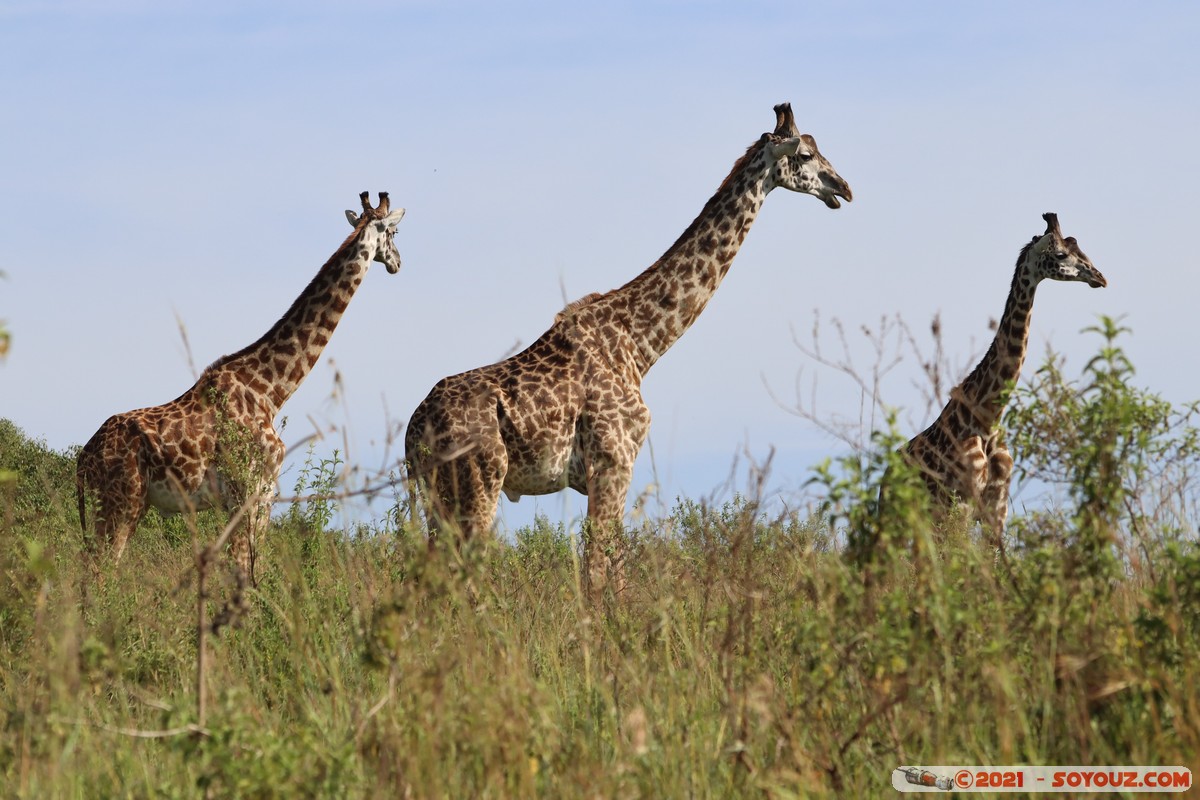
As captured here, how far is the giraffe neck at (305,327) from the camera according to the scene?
10867 millimetres

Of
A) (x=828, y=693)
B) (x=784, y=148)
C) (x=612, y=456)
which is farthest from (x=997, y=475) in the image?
(x=828, y=693)

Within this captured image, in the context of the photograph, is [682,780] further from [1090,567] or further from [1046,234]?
[1046,234]

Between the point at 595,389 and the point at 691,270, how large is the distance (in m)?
1.33

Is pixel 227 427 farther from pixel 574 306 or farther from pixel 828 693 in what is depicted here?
pixel 828 693

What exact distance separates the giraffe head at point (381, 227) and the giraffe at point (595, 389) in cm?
194

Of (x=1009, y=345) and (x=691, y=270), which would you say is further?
(x=1009, y=345)

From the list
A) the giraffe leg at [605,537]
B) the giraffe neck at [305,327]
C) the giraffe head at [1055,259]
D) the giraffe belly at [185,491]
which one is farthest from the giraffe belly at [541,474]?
the giraffe head at [1055,259]

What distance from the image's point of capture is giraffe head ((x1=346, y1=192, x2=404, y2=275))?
10.9 m

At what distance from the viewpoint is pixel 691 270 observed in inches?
400

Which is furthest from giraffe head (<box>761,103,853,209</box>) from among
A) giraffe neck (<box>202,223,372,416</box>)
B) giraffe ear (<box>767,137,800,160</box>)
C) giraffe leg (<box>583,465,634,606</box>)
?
giraffe neck (<box>202,223,372,416</box>)

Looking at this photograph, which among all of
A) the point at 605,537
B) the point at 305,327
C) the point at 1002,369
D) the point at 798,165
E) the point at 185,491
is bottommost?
the point at 605,537

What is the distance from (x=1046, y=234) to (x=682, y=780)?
7.15m

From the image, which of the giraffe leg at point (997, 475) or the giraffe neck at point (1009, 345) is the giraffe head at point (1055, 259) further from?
the giraffe leg at point (997, 475)

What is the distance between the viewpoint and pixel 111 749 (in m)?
5.50
